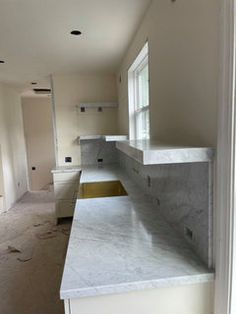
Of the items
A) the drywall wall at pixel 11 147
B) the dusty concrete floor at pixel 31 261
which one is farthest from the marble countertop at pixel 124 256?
the drywall wall at pixel 11 147

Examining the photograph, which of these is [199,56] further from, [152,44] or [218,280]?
[218,280]

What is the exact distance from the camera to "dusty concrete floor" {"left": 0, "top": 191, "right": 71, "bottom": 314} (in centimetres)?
210

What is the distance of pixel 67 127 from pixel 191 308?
3.67 meters

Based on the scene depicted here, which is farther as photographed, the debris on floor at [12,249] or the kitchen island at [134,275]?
the debris on floor at [12,249]

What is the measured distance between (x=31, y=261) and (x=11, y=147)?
10.3ft

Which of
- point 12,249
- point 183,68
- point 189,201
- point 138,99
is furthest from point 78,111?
point 189,201

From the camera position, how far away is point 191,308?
1.08 m

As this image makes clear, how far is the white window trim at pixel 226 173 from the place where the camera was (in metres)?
0.87

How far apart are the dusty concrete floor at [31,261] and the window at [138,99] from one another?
6.11 feet

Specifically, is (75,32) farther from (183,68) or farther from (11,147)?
(11,147)

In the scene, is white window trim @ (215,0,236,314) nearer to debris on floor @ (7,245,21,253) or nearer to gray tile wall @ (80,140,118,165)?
debris on floor @ (7,245,21,253)

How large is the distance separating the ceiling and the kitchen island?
5.88ft

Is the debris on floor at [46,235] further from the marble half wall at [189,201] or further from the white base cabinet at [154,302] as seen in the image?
the white base cabinet at [154,302]

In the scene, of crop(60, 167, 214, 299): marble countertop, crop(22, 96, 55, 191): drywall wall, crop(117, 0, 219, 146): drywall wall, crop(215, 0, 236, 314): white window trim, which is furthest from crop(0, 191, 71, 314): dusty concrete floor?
crop(22, 96, 55, 191): drywall wall
